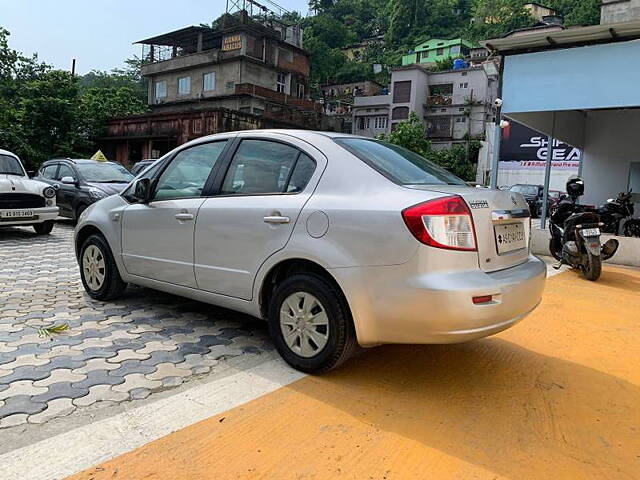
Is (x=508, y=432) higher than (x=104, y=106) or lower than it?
lower

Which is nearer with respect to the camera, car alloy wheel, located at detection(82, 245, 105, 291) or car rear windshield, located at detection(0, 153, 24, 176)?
car alloy wheel, located at detection(82, 245, 105, 291)

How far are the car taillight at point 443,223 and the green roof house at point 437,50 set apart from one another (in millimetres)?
70685

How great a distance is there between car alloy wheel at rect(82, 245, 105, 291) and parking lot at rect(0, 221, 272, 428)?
186mm

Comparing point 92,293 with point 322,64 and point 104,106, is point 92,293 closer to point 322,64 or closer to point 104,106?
point 104,106

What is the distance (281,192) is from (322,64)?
69214 millimetres

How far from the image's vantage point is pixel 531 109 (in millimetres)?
9203

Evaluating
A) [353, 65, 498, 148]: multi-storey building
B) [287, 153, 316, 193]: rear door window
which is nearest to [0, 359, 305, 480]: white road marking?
[287, 153, 316, 193]: rear door window

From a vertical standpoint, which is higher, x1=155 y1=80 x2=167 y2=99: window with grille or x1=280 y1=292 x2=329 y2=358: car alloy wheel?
x1=155 y1=80 x2=167 y2=99: window with grille

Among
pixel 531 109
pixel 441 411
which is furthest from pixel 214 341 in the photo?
pixel 531 109

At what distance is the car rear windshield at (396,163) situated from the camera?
10.5ft

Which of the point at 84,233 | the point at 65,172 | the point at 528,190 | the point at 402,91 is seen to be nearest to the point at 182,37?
the point at 402,91

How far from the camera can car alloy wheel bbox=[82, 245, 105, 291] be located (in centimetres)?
477

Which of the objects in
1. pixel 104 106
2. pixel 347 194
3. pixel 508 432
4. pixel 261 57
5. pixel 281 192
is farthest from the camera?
pixel 261 57

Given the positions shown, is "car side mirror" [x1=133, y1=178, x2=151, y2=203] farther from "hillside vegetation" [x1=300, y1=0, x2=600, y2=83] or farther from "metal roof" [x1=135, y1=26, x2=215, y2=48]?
"hillside vegetation" [x1=300, y1=0, x2=600, y2=83]
